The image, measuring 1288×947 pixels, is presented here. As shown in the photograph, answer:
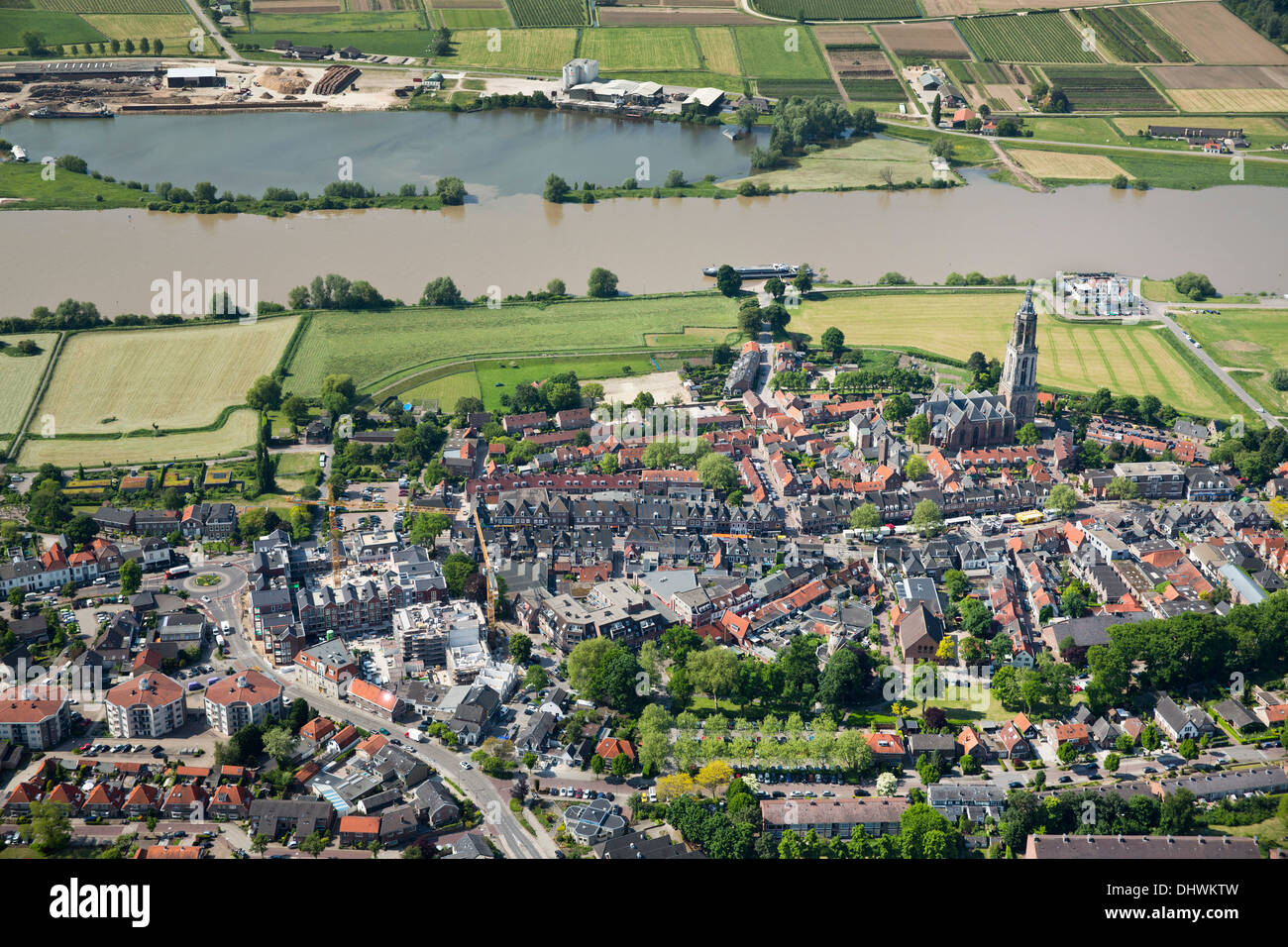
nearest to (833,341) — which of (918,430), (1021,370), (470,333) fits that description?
(918,430)

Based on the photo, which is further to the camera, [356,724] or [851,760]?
[356,724]

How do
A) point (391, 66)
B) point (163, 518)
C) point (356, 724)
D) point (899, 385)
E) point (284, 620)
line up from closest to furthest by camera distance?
point (356, 724)
point (284, 620)
point (163, 518)
point (899, 385)
point (391, 66)

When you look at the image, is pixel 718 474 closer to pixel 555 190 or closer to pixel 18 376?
pixel 18 376

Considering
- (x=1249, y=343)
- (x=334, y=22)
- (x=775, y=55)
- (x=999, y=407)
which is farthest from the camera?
(x=334, y=22)

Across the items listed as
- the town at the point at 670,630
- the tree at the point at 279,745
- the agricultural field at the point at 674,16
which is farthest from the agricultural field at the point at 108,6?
the tree at the point at 279,745

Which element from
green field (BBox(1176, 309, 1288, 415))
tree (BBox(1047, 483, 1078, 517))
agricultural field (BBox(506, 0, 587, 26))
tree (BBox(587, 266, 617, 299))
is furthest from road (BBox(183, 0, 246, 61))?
tree (BBox(1047, 483, 1078, 517))

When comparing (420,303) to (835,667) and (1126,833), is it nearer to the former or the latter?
(835,667)

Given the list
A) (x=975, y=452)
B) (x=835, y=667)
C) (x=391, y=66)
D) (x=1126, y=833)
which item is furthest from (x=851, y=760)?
(x=391, y=66)

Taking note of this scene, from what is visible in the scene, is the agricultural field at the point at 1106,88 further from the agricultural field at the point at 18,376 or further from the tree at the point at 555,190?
the agricultural field at the point at 18,376
